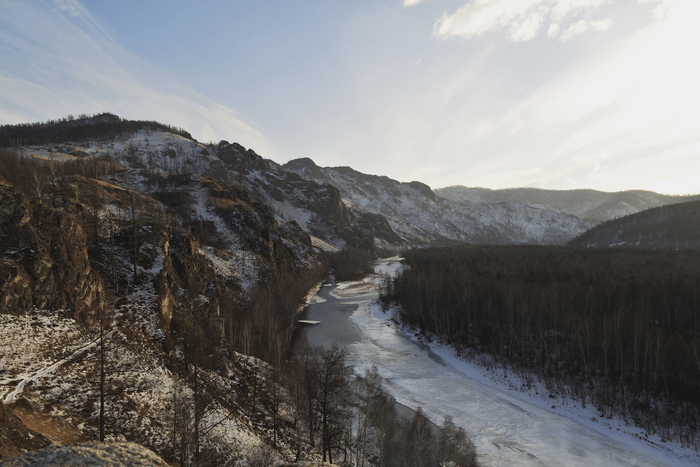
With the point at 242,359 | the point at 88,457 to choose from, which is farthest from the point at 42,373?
the point at 242,359

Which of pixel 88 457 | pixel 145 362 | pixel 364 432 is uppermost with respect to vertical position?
pixel 88 457

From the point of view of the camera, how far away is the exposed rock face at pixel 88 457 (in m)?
8.27

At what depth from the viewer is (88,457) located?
28.2ft

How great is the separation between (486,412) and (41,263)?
1731 inches

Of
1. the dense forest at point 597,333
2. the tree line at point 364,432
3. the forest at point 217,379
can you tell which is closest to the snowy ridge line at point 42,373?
the forest at point 217,379

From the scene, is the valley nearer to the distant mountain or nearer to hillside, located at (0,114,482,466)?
hillside, located at (0,114,482,466)

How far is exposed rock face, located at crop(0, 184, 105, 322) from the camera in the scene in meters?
22.1

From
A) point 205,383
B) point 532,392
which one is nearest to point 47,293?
point 205,383

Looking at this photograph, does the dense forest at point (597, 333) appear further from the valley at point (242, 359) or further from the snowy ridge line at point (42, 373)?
the snowy ridge line at point (42, 373)

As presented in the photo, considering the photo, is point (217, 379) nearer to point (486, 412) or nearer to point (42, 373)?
point (42, 373)

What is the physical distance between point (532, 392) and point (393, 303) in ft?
151

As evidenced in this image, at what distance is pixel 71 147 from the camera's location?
147625 mm

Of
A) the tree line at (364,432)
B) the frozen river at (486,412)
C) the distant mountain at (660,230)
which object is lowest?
the frozen river at (486,412)

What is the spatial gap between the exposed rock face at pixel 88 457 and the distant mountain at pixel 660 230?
195066 millimetres
